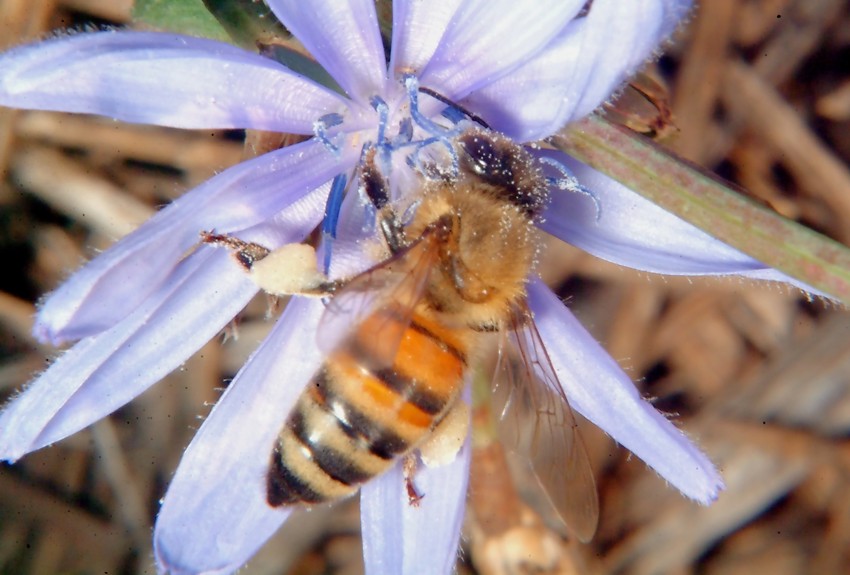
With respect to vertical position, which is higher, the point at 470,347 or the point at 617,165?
the point at 617,165

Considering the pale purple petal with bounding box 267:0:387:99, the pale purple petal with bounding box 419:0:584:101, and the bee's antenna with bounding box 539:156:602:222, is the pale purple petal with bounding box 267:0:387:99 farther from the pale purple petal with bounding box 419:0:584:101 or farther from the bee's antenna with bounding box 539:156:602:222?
the bee's antenna with bounding box 539:156:602:222

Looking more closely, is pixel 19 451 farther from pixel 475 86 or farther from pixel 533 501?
pixel 533 501

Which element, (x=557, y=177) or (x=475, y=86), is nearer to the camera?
(x=475, y=86)

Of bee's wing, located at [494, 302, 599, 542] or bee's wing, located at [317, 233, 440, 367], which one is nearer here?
bee's wing, located at [317, 233, 440, 367]

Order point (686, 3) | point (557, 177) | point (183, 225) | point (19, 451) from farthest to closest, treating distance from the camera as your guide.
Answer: point (557, 177), point (19, 451), point (183, 225), point (686, 3)

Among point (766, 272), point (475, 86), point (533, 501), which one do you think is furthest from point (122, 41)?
point (533, 501)

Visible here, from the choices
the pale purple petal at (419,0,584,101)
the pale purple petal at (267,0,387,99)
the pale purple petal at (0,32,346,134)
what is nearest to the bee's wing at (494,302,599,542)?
the pale purple petal at (419,0,584,101)

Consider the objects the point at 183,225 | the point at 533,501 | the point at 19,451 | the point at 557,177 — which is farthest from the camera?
the point at 533,501

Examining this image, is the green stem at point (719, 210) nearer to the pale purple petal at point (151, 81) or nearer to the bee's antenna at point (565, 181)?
the bee's antenna at point (565, 181)
